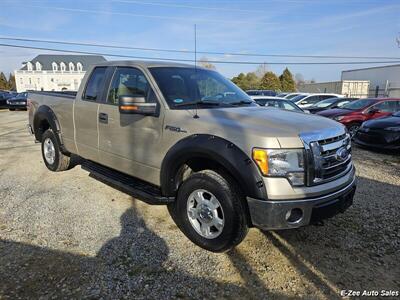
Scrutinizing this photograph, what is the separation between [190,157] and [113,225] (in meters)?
1.42

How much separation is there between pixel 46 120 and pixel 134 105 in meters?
3.29

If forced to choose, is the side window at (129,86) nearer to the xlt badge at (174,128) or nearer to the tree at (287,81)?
the xlt badge at (174,128)

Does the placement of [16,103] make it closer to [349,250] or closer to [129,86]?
[129,86]

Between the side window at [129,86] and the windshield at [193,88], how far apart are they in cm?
16

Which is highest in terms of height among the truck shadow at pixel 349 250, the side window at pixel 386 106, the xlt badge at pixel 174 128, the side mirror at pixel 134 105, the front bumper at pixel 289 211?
the side mirror at pixel 134 105

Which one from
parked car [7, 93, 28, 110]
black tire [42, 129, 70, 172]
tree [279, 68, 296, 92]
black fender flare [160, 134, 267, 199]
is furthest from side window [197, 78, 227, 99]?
tree [279, 68, 296, 92]

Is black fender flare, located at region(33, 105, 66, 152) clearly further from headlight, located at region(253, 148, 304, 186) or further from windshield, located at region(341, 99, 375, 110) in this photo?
windshield, located at region(341, 99, 375, 110)

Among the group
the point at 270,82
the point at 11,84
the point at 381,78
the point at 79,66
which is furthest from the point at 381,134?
the point at 11,84

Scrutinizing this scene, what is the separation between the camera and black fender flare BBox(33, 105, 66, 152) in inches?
233

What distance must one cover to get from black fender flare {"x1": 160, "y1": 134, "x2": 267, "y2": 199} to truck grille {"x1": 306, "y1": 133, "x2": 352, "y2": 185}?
0.51 m

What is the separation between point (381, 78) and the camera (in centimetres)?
5000

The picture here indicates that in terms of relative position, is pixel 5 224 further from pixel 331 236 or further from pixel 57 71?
pixel 57 71

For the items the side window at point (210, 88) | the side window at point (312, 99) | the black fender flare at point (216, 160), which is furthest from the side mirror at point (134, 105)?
the side window at point (312, 99)

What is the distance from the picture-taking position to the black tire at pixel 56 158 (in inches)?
241
